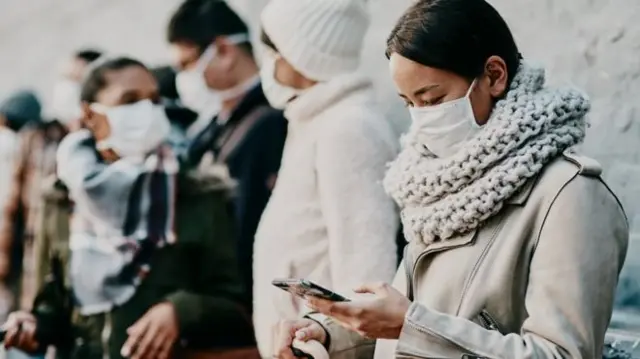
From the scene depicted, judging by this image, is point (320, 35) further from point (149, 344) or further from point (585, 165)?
point (585, 165)

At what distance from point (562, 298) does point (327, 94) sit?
1657 mm

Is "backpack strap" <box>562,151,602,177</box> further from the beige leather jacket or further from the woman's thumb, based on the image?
the woman's thumb

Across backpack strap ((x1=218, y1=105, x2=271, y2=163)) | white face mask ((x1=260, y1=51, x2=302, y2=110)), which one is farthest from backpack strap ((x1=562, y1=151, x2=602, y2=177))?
backpack strap ((x1=218, y1=105, x2=271, y2=163))

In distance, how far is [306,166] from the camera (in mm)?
3738

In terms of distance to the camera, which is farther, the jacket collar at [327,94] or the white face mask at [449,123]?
the jacket collar at [327,94]

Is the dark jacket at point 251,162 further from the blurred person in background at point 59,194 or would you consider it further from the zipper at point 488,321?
the zipper at point 488,321

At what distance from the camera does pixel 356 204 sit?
11.7 feet

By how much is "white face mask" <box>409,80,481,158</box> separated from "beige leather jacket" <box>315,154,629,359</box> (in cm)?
18

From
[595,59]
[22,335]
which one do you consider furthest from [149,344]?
[595,59]

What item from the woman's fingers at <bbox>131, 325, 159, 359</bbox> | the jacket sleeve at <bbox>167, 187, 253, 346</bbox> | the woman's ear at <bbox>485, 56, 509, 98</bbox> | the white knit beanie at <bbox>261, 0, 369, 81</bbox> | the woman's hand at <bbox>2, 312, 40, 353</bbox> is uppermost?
the woman's ear at <bbox>485, 56, 509, 98</bbox>

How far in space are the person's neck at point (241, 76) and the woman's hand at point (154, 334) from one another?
2.42ft

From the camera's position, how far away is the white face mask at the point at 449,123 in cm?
236

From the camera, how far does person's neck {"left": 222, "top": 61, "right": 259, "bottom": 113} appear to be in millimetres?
4262

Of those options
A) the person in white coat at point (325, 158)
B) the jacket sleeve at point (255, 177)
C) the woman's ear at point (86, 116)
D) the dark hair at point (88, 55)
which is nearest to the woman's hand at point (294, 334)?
the person in white coat at point (325, 158)
